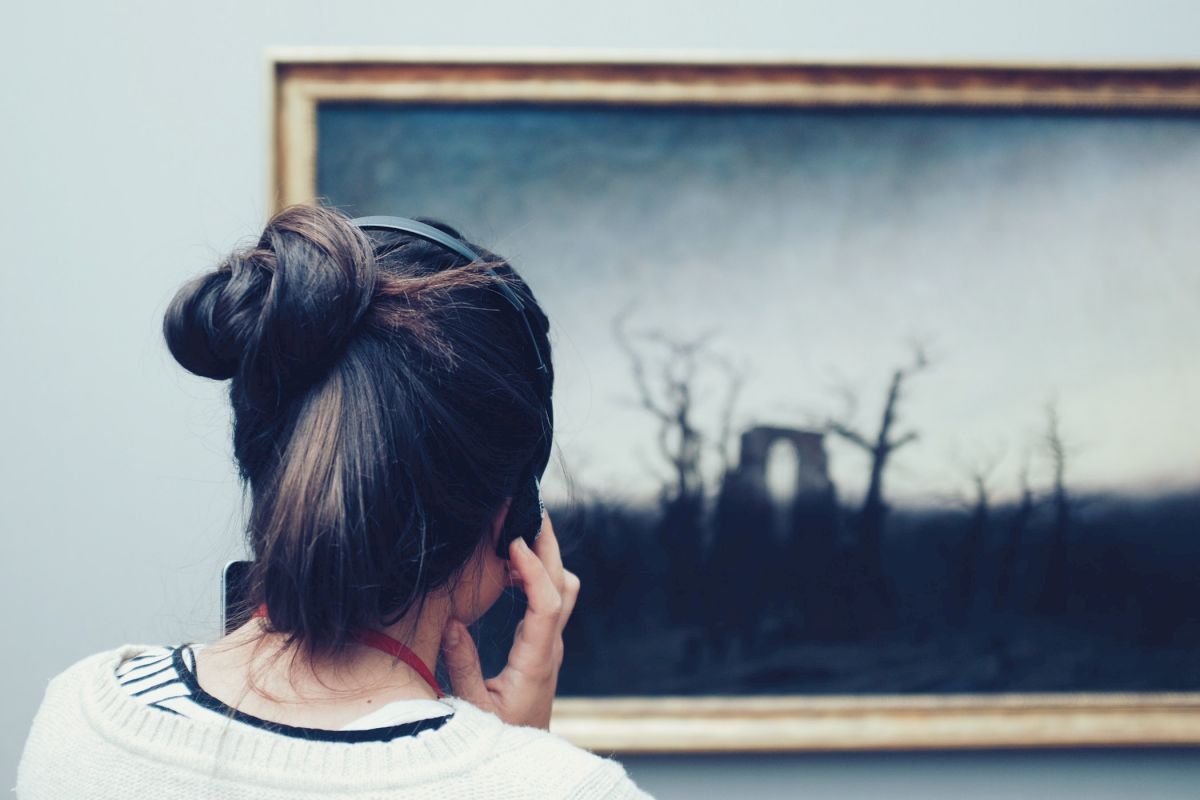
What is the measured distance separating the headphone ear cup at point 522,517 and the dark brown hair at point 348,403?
55 mm

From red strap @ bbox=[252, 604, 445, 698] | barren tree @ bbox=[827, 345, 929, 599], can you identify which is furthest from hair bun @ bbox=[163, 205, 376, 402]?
barren tree @ bbox=[827, 345, 929, 599]

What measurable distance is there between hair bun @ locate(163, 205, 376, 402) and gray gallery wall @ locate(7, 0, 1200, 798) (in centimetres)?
65

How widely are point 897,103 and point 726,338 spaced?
0.36 meters

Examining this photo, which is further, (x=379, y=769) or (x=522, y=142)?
(x=522, y=142)

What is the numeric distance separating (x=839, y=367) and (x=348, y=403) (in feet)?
2.49

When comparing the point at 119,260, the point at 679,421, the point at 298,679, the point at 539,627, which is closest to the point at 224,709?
the point at 298,679

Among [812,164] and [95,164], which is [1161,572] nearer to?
[812,164]

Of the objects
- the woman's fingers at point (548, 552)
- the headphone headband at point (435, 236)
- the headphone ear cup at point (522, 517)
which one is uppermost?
the headphone headband at point (435, 236)

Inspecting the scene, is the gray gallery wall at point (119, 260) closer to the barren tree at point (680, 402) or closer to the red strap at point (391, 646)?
the barren tree at point (680, 402)

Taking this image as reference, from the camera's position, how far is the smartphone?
59cm

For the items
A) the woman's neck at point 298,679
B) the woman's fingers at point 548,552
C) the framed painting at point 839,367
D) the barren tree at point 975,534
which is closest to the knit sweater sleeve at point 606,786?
the woman's neck at point 298,679

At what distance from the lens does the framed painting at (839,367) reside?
1.08 m

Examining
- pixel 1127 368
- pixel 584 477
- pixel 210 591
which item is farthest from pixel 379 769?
pixel 1127 368

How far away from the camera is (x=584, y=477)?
3.54 feet
